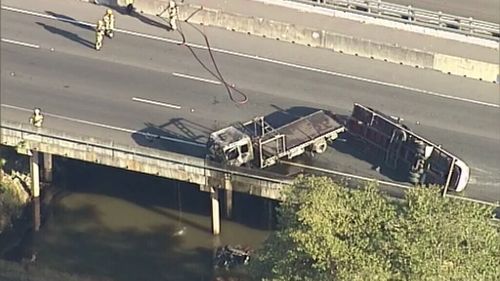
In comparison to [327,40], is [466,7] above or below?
above

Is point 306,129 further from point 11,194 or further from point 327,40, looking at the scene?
point 11,194

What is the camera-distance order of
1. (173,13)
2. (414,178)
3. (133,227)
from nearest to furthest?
(414,178) < (133,227) < (173,13)

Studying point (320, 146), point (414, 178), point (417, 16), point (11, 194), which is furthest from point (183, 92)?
point (417, 16)

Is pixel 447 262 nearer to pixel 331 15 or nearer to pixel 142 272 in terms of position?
pixel 142 272


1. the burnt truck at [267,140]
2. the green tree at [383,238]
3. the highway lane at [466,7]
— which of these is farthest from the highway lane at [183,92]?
the green tree at [383,238]

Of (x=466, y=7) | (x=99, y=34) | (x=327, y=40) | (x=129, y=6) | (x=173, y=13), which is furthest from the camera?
(x=466, y=7)

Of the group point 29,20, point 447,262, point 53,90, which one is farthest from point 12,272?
point 447,262

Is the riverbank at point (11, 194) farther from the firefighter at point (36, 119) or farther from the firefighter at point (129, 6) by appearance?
the firefighter at point (129, 6)
